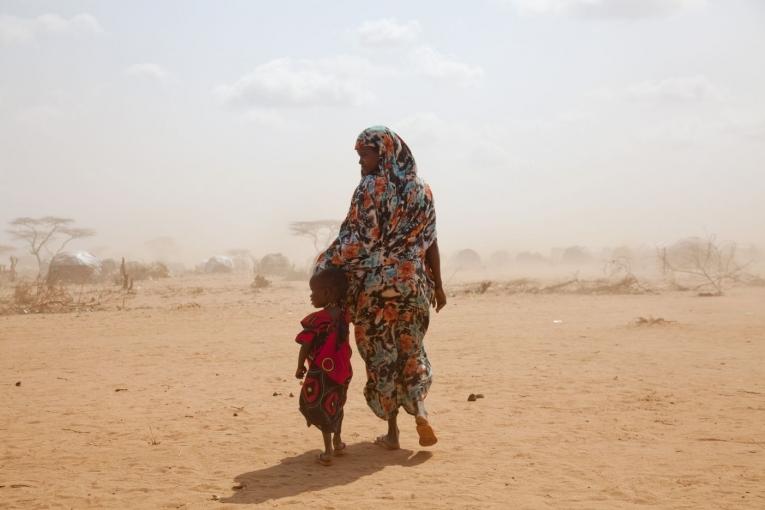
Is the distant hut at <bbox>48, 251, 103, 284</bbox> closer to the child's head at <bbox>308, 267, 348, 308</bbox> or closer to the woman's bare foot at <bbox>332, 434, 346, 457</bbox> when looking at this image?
the woman's bare foot at <bbox>332, 434, 346, 457</bbox>

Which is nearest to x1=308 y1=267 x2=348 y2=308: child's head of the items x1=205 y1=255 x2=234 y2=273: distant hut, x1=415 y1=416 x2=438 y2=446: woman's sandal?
x1=415 y1=416 x2=438 y2=446: woman's sandal

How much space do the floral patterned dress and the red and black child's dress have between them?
0.19 m

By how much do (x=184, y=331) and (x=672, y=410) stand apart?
7.90 metres

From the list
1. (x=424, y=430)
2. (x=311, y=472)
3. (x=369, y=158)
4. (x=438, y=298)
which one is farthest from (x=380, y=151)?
(x=311, y=472)

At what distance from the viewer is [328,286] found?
4578 millimetres

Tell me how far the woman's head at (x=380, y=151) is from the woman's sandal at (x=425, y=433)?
1496mm

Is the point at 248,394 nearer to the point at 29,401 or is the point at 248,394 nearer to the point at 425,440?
the point at 29,401

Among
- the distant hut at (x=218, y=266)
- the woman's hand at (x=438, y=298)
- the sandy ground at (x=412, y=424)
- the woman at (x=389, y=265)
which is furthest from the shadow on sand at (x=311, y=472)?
the distant hut at (x=218, y=266)

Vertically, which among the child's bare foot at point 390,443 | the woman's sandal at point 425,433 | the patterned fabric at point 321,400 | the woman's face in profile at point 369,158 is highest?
the woman's face in profile at point 369,158

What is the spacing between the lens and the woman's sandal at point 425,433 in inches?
185

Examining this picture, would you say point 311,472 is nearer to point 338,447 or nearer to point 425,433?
point 338,447

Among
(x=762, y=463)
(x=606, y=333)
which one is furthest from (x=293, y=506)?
(x=606, y=333)

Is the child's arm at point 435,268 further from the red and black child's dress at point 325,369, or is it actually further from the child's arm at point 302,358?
the child's arm at point 302,358

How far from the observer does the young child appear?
4.61 m
